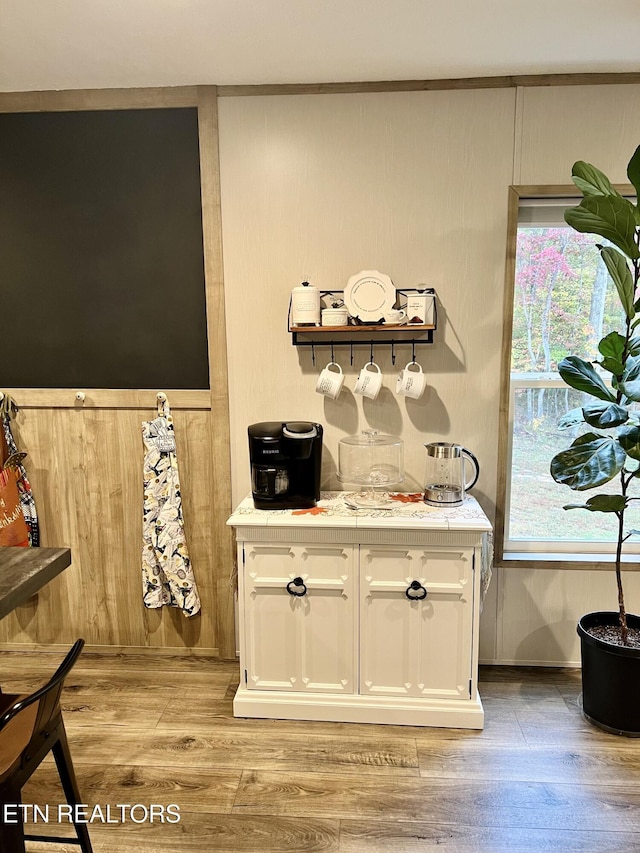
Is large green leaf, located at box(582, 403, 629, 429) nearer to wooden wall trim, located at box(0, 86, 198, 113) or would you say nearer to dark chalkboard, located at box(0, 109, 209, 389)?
dark chalkboard, located at box(0, 109, 209, 389)

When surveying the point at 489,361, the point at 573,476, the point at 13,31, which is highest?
the point at 13,31

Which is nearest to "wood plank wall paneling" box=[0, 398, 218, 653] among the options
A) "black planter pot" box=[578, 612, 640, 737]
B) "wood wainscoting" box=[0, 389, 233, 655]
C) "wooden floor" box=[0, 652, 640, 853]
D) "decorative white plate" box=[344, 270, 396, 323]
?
"wood wainscoting" box=[0, 389, 233, 655]

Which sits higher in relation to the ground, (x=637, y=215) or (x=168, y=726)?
(x=637, y=215)

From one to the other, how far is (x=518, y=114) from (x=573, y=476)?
1.45 meters

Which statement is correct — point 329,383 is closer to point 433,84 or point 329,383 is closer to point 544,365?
point 544,365

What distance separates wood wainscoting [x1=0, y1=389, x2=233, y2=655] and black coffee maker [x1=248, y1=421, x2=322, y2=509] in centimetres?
39

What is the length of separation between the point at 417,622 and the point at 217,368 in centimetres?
132

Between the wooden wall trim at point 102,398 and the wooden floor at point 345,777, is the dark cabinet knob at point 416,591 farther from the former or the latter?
the wooden wall trim at point 102,398

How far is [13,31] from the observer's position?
2.14 meters

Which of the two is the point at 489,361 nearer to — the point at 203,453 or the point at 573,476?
the point at 573,476

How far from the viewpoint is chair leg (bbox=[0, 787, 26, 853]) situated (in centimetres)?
135

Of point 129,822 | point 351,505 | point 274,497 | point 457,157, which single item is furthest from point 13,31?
point 129,822

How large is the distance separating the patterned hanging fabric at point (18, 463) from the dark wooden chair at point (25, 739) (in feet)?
4.53

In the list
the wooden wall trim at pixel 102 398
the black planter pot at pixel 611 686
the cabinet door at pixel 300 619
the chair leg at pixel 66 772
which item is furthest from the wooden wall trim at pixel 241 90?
the chair leg at pixel 66 772
